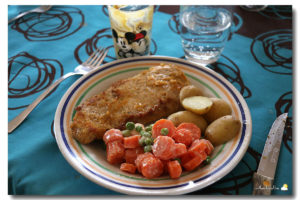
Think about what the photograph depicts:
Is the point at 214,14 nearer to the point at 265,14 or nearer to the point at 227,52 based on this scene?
the point at 227,52

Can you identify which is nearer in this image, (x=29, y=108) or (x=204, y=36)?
Result: (x=29, y=108)

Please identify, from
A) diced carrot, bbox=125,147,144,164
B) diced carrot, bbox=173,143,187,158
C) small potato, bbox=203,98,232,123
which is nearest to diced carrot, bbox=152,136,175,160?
diced carrot, bbox=173,143,187,158

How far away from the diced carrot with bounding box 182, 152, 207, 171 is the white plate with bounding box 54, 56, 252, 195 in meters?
0.03

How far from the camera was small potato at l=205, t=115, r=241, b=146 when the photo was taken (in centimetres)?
191

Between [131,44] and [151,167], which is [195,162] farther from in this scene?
[131,44]

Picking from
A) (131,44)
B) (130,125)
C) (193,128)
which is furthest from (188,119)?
(131,44)

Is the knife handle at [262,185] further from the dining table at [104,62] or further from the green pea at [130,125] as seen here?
the green pea at [130,125]

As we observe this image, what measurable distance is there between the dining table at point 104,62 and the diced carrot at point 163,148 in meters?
0.29

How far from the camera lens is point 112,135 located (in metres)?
1.87

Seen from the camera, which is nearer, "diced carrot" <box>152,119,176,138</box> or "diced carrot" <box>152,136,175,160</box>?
"diced carrot" <box>152,136,175,160</box>

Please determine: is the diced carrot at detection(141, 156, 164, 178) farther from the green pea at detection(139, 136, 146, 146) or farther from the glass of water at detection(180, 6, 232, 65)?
the glass of water at detection(180, 6, 232, 65)

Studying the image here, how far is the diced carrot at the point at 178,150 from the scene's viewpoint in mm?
1733

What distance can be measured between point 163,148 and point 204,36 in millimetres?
1417

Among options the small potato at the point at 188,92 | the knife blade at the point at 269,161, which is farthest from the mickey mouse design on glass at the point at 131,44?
the knife blade at the point at 269,161
